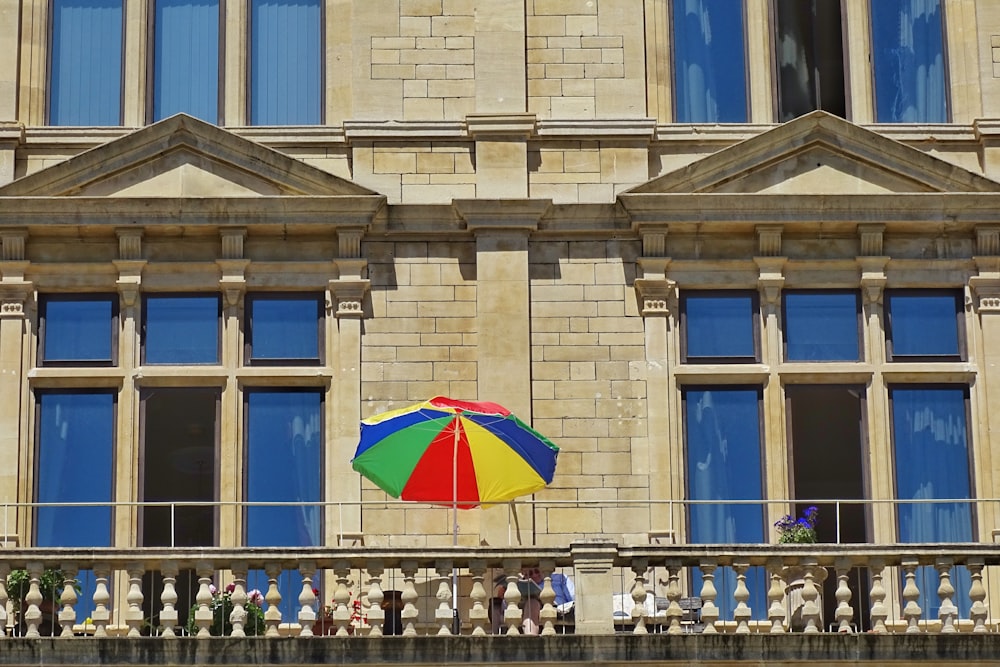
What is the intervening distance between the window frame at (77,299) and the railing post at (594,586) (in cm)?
659

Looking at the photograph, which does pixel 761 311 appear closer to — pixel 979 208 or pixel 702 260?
pixel 702 260

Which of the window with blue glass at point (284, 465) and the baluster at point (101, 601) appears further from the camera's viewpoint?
the window with blue glass at point (284, 465)

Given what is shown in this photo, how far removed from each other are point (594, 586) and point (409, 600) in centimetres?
176

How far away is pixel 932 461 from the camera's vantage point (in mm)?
26703

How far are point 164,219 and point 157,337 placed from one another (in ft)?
4.33

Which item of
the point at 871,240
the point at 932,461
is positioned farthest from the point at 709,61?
the point at 932,461

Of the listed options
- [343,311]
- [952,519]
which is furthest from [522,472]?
[952,519]

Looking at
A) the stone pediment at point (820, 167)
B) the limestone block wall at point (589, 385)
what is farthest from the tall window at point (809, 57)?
the limestone block wall at point (589, 385)

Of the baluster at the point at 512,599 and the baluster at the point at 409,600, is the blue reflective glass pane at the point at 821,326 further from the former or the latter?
the baluster at the point at 409,600

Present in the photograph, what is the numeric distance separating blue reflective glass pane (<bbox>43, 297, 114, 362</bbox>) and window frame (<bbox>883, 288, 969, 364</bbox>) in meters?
8.69

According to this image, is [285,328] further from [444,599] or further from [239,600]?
[444,599]

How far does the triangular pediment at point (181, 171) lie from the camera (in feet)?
88.4

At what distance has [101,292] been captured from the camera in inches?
1059

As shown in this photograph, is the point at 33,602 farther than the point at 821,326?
No
